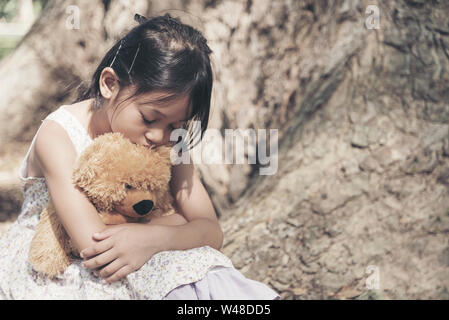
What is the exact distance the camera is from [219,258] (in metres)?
1.43

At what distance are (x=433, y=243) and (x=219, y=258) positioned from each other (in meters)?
1.44

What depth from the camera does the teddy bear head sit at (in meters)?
1.41

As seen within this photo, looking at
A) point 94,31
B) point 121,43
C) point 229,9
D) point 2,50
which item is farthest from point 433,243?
point 2,50

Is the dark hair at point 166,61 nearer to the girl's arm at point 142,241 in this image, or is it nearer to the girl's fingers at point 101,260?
the girl's arm at point 142,241

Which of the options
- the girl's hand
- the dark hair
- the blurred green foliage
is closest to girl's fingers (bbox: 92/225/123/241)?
the girl's hand

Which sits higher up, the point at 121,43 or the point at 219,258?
the point at 121,43

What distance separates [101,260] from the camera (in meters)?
1.41

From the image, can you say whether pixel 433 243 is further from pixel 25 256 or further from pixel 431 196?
pixel 25 256

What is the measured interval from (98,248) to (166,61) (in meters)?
0.66

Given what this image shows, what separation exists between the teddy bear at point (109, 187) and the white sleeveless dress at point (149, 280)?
0.23 ft

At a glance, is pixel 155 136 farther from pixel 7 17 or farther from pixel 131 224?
pixel 7 17

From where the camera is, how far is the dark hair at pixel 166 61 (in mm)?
1521
